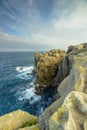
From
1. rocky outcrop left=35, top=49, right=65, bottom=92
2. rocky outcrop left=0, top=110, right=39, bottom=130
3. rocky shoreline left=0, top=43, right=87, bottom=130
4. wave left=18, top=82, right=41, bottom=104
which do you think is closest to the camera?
rocky shoreline left=0, top=43, right=87, bottom=130

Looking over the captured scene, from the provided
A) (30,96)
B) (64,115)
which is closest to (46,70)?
(30,96)

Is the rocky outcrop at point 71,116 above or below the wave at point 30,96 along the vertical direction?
above

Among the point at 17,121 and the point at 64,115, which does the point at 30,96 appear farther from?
the point at 64,115

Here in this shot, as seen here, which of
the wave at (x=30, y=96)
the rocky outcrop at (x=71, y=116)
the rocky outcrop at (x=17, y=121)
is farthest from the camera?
the wave at (x=30, y=96)

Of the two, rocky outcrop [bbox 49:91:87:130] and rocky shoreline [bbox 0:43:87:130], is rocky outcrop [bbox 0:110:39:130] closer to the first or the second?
rocky shoreline [bbox 0:43:87:130]

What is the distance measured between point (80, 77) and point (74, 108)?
21.3 feet

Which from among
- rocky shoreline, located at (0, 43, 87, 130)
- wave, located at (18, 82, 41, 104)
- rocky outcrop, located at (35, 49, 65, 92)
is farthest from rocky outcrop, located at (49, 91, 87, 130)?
rocky outcrop, located at (35, 49, 65, 92)

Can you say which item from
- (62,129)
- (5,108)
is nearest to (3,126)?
(62,129)

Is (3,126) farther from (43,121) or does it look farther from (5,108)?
(5,108)

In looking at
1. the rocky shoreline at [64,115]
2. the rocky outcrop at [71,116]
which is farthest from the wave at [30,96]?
the rocky outcrop at [71,116]

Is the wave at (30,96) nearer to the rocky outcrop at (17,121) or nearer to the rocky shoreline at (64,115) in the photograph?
the rocky shoreline at (64,115)

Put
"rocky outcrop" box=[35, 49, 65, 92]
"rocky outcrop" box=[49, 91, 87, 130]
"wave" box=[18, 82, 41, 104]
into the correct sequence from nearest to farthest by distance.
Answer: "rocky outcrop" box=[49, 91, 87, 130]
"wave" box=[18, 82, 41, 104]
"rocky outcrop" box=[35, 49, 65, 92]

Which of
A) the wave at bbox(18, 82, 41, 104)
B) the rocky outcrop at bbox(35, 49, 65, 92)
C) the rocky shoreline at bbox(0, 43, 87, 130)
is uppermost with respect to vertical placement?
the rocky shoreline at bbox(0, 43, 87, 130)

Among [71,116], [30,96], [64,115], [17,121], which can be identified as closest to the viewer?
[71,116]
